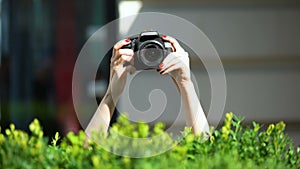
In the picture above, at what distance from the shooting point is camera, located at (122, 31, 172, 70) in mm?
3039

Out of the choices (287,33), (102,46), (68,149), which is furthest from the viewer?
(102,46)

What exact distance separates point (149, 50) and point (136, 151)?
89 centimetres

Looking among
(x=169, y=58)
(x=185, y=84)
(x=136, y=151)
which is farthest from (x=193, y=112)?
(x=136, y=151)

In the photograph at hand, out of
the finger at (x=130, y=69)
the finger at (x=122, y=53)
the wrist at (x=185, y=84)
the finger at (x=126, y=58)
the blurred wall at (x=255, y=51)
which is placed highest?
the finger at (x=122, y=53)

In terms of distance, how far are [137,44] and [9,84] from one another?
5.56m

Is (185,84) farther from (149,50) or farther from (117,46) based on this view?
(117,46)

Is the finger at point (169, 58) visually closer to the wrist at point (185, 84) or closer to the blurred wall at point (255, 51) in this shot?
the wrist at point (185, 84)

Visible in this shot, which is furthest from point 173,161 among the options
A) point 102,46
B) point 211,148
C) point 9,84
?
point 9,84

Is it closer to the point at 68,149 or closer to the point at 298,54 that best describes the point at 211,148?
the point at 68,149

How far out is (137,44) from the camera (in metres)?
3.16

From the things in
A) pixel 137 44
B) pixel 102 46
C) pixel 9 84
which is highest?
pixel 137 44

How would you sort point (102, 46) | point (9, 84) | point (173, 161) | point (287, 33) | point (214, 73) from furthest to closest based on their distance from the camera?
point (9, 84)
point (102, 46)
point (287, 33)
point (214, 73)
point (173, 161)

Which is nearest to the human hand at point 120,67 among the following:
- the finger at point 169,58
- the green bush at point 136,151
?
the finger at point 169,58

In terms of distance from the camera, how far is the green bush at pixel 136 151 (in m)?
2.22
